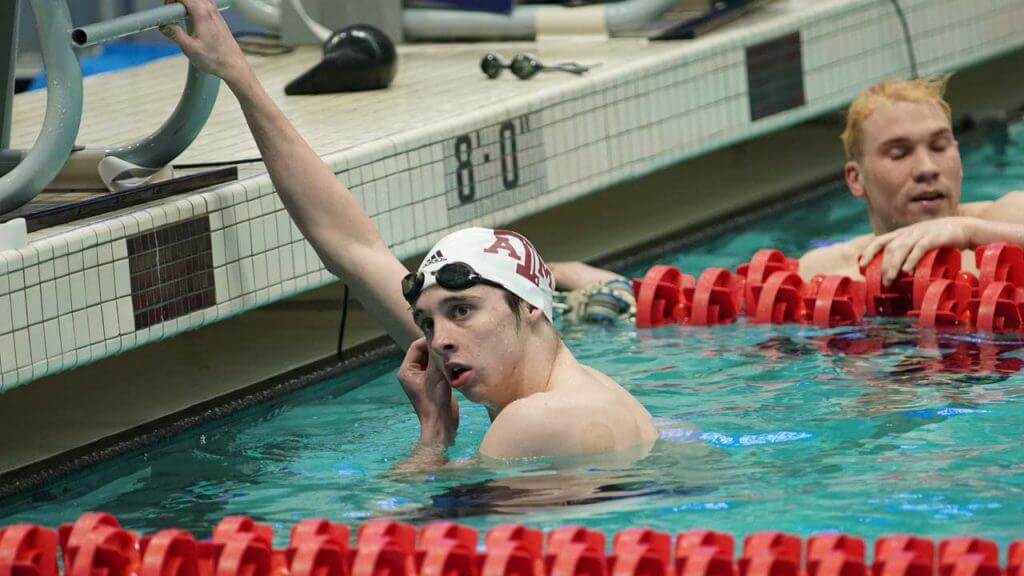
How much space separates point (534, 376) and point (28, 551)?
3.34 ft

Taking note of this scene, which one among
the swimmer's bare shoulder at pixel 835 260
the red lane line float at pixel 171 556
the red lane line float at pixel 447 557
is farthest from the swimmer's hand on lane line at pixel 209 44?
the swimmer's bare shoulder at pixel 835 260

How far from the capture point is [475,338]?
3266 millimetres

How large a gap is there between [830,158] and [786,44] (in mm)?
1145

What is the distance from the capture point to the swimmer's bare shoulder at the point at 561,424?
324cm

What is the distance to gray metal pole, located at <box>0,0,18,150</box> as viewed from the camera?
4.08 meters

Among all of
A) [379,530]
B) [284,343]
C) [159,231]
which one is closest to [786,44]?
[284,343]

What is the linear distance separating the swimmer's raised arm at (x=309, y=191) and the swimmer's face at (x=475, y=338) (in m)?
0.43

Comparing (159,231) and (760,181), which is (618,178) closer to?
(760,181)

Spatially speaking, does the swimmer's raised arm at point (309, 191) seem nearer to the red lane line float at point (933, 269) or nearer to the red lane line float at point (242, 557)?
the red lane line float at point (242, 557)

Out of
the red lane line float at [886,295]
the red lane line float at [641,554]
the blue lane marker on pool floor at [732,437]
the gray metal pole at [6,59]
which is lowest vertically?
the red lane line float at [886,295]

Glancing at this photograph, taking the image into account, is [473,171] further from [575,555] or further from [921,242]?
[575,555]

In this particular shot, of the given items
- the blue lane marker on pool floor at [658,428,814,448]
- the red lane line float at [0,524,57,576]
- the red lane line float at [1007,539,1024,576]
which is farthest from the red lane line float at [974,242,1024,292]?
the red lane line float at [0,524,57,576]

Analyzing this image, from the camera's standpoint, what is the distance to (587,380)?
3.35 metres

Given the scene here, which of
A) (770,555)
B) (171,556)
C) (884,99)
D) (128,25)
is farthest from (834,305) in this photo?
(171,556)
